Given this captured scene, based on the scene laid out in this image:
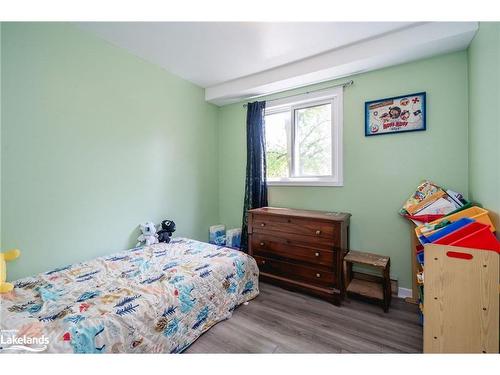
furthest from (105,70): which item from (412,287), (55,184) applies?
(412,287)

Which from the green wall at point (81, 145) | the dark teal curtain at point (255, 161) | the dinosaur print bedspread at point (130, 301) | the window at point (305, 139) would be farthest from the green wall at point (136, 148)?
the dinosaur print bedspread at point (130, 301)

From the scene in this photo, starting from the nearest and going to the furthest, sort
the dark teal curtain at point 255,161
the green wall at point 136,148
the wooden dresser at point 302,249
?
the green wall at point 136,148, the wooden dresser at point 302,249, the dark teal curtain at point 255,161

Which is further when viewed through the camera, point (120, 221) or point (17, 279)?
point (120, 221)

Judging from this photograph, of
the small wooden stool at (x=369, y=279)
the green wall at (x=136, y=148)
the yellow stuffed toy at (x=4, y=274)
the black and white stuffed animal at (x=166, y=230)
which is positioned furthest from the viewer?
the black and white stuffed animal at (x=166, y=230)

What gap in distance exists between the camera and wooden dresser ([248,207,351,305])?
6.88ft

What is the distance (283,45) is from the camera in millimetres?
2166

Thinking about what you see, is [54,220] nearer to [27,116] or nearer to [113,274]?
[113,274]

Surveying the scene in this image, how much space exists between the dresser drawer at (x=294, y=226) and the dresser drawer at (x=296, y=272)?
361 millimetres

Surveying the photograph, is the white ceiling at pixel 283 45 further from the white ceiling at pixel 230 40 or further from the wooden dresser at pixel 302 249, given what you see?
the wooden dresser at pixel 302 249

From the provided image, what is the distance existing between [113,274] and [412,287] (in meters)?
2.80

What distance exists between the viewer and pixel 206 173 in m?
3.31

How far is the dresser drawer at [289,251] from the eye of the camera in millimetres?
2141

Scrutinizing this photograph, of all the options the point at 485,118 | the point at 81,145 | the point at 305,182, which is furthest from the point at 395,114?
the point at 81,145

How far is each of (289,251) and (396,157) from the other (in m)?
1.50
